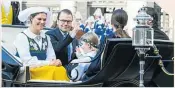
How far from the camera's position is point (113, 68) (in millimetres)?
5914

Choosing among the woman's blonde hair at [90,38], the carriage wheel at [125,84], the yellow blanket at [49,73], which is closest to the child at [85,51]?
the woman's blonde hair at [90,38]

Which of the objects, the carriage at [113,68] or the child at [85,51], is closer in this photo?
the carriage at [113,68]

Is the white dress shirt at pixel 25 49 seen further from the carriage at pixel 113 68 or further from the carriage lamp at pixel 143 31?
the carriage lamp at pixel 143 31

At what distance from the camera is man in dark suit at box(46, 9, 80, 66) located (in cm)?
595

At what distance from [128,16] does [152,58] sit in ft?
1.45

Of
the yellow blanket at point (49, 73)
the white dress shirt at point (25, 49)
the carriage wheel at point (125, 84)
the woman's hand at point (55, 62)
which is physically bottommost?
the carriage wheel at point (125, 84)

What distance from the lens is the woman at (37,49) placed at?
587cm

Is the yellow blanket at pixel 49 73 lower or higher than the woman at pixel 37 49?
lower

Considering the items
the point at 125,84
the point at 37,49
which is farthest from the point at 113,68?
the point at 37,49

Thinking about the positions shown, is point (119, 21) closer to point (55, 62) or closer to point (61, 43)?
point (61, 43)

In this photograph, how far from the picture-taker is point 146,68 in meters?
5.96

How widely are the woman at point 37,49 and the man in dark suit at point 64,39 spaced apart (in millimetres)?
48

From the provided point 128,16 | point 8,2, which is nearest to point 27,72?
point 8,2

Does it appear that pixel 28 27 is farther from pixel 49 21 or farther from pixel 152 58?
pixel 152 58
